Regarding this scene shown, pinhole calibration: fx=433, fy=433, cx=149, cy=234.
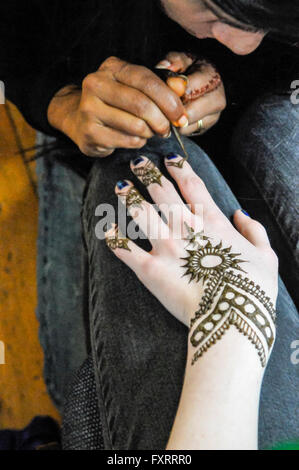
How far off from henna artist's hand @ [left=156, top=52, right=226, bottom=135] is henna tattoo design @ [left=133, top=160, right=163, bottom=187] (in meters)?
0.11

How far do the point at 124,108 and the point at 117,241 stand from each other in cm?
23

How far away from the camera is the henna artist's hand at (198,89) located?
82cm

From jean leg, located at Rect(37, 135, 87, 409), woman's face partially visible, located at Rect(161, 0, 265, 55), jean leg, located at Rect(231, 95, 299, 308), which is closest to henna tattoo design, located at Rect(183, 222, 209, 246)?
jean leg, located at Rect(231, 95, 299, 308)

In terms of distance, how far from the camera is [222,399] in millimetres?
602

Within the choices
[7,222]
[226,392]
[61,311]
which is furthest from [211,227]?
[7,222]

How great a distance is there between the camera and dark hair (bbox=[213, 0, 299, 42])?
1.93 ft

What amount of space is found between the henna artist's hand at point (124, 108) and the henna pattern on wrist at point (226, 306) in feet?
0.76

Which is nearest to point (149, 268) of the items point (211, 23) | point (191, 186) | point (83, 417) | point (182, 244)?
point (182, 244)

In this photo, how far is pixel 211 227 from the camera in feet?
2.51

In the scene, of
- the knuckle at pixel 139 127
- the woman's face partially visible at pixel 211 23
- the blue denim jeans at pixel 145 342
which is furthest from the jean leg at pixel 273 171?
the knuckle at pixel 139 127

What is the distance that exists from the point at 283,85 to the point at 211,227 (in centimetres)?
43

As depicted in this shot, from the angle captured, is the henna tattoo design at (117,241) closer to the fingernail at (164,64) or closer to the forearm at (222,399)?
the forearm at (222,399)

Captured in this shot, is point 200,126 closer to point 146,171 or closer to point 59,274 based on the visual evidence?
point 146,171

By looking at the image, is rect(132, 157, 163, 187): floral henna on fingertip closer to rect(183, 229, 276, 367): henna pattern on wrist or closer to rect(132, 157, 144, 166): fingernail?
rect(132, 157, 144, 166): fingernail
